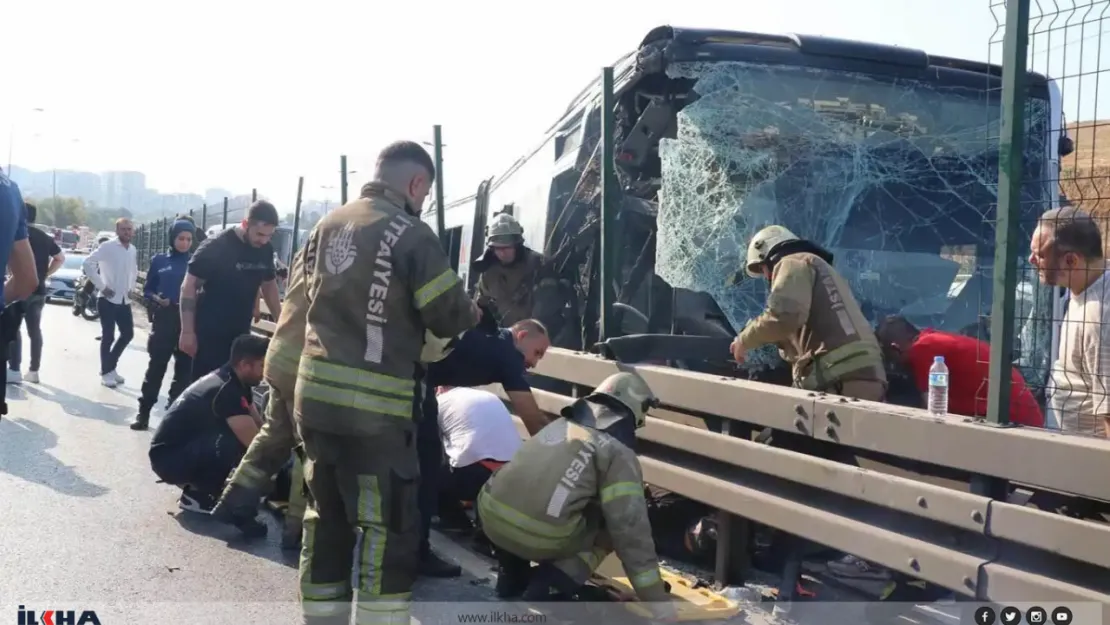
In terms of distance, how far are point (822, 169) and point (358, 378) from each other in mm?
2734

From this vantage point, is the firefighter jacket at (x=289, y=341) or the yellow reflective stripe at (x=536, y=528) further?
the firefighter jacket at (x=289, y=341)

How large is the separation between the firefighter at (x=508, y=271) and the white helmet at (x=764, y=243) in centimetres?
231

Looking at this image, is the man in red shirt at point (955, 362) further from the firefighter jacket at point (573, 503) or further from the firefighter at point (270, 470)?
the firefighter at point (270, 470)

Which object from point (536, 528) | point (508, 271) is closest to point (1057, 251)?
point (536, 528)

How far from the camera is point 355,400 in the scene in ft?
11.0

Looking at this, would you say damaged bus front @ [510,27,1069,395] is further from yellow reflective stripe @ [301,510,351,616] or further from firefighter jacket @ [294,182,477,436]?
yellow reflective stripe @ [301,510,351,616]

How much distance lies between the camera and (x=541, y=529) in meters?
3.97

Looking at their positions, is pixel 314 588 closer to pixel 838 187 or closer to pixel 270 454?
pixel 270 454

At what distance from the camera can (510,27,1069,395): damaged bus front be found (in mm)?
5121

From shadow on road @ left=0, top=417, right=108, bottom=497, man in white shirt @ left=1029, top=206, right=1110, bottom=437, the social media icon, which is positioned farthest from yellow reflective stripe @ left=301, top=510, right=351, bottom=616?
shadow on road @ left=0, top=417, right=108, bottom=497

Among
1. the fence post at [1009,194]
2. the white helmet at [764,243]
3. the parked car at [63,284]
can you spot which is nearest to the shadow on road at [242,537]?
the white helmet at [764,243]

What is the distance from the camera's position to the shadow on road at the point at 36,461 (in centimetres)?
595

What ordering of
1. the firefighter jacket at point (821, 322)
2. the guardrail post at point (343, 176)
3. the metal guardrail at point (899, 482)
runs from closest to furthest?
the metal guardrail at point (899, 482)
the firefighter jacket at point (821, 322)
the guardrail post at point (343, 176)

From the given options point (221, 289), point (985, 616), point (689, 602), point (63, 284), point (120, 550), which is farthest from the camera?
point (63, 284)
